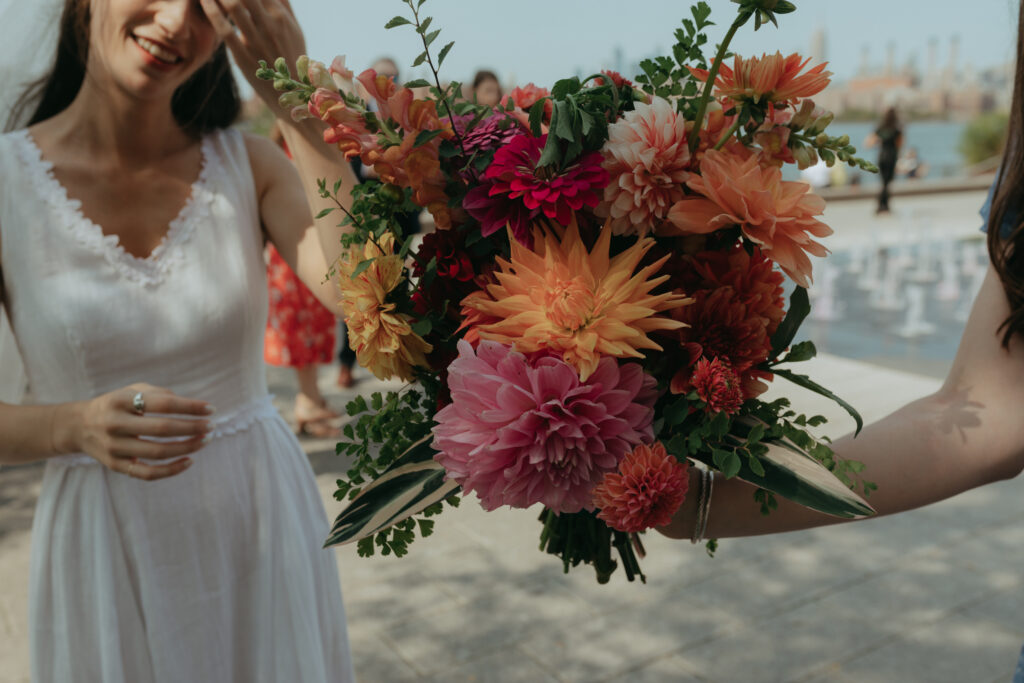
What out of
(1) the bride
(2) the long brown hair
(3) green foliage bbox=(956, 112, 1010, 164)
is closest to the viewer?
(2) the long brown hair

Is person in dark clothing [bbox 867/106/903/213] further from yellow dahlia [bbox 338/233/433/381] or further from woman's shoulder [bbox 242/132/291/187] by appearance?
yellow dahlia [bbox 338/233/433/381]

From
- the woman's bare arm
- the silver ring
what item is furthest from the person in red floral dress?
the woman's bare arm

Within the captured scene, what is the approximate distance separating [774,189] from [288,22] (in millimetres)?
1035

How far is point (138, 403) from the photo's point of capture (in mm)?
1459

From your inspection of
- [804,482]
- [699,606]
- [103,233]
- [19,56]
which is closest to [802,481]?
[804,482]

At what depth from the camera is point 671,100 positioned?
110 cm

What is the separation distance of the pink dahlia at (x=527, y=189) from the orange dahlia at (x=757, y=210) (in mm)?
112

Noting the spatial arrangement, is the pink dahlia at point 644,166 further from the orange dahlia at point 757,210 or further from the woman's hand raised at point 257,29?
the woman's hand raised at point 257,29

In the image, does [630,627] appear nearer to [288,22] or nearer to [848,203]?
[288,22]

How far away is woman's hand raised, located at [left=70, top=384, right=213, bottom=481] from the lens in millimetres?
1465

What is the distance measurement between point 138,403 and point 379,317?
61 cm

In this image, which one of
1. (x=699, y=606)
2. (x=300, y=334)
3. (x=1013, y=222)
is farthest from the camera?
(x=300, y=334)

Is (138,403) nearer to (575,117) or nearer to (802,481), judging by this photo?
(575,117)

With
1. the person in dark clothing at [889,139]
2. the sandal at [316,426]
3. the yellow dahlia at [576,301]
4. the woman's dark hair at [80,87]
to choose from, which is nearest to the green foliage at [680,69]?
the yellow dahlia at [576,301]
